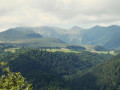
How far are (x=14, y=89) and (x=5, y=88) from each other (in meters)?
2.46

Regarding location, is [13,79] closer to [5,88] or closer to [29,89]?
[5,88]

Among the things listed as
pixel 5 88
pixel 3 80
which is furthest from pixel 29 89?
pixel 3 80

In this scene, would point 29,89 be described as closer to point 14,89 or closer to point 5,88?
point 14,89

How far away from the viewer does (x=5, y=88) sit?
27.8 metres

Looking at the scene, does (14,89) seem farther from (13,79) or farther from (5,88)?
(13,79)

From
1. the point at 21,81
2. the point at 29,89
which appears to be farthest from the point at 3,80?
the point at 29,89

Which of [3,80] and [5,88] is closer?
[5,88]

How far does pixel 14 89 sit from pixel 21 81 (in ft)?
9.45

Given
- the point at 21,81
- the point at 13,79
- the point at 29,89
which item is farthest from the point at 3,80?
the point at 29,89

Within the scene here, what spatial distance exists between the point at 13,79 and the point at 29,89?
16.3 feet

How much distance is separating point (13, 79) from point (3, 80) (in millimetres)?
2135

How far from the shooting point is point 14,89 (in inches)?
1041

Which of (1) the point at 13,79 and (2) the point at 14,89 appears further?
(1) the point at 13,79

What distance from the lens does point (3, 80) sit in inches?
1208
